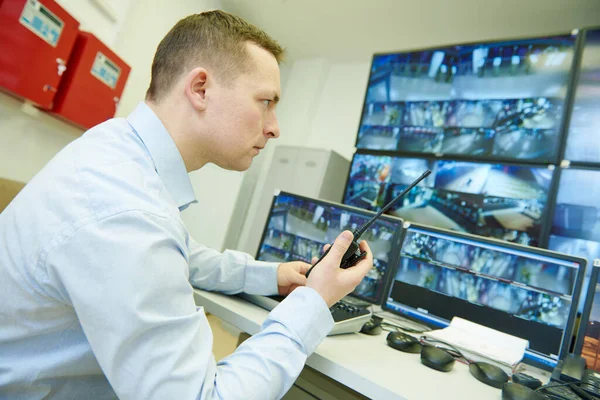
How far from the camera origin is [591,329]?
3.00 ft

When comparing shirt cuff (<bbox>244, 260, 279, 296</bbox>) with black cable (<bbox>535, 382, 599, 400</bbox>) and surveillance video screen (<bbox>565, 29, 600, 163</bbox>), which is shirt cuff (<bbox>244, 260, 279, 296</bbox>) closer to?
black cable (<bbox>535, 382, 599, 400</bbox>)

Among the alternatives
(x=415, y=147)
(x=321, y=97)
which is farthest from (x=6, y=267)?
(x=321, y=97)

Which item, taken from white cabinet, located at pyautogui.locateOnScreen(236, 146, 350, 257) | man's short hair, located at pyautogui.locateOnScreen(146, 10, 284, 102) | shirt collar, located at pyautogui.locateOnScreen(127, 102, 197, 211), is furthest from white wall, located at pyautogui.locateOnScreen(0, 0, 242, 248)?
shirt collar, located at pyautogui.locateOnScreen(127, 102, 197, 211)

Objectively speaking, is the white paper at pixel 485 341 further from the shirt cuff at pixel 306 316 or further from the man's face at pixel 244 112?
the man's face at pixel 244 112

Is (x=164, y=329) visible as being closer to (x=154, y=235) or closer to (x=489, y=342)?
(x=154, y=235)

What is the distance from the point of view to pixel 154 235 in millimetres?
483

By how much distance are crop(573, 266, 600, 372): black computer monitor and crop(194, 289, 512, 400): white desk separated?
35 centimetres

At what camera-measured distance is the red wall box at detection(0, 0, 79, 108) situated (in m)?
1.50

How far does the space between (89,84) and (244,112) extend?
1664 mm

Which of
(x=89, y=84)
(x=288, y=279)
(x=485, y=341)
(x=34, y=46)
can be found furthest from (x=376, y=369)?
(x=89, y=84)

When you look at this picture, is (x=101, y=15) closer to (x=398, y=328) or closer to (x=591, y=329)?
(x=398, y=328)

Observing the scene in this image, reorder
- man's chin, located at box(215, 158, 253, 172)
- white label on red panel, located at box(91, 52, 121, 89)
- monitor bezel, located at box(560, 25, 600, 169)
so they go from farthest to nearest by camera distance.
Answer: white label on red panel, located at box(91, 52, 121, 89)
monitor bezel, located at box(560, 25, 600, 169)
man's chin, located at box(215, 158, 253, 172)

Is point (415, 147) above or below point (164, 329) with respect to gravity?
above

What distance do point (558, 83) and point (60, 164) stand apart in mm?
1901
